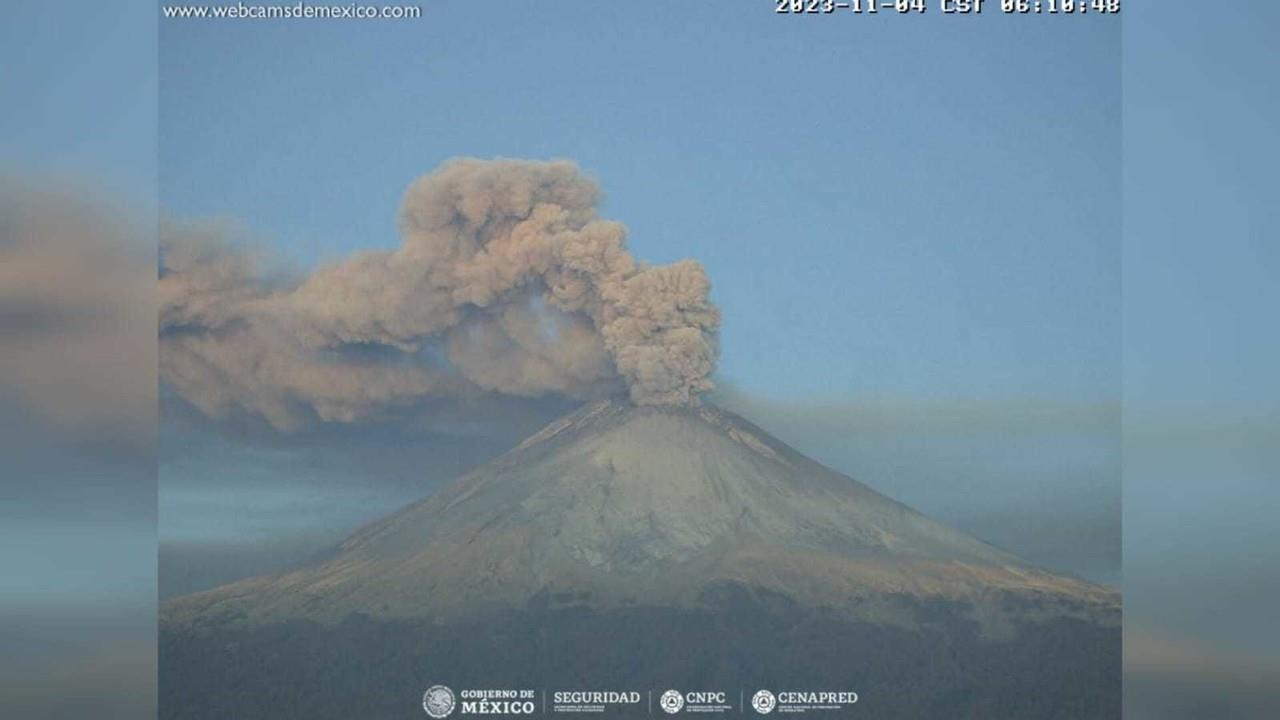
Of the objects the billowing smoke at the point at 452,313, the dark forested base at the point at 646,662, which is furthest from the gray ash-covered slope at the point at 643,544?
the billowing smoke at the point at 452,313

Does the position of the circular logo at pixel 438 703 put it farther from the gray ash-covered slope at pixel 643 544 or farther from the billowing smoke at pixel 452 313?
A: the billowing smoke at pixel 452 313

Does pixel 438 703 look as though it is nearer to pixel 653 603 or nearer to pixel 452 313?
pixel 653 603

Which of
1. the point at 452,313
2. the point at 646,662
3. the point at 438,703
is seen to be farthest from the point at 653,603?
the point at 452,313

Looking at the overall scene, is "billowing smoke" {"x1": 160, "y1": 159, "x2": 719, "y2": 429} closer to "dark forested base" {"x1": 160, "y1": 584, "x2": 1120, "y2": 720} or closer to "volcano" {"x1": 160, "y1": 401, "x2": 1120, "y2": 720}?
"volcano" {"x1": 160, "y1": 401, "x2": 1120, "y2": 720}

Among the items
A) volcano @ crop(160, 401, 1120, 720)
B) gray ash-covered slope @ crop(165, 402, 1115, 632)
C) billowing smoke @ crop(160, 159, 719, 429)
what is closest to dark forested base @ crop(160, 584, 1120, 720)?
volcano @ crop(160, 401, 1120, 720)

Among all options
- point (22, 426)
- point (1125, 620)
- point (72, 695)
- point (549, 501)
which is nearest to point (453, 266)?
point (549, 501)

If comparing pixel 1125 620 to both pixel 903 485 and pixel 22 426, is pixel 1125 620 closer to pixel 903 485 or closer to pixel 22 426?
pixel 903 485
